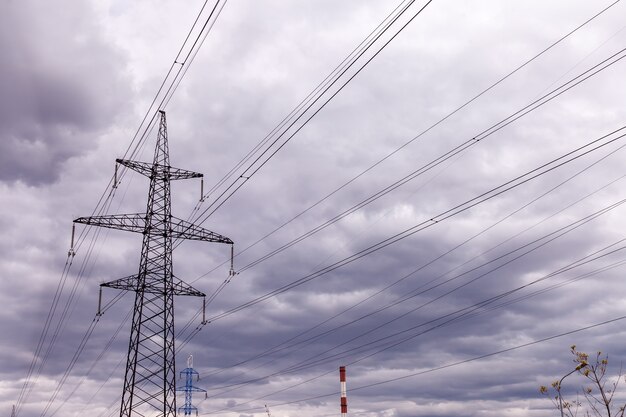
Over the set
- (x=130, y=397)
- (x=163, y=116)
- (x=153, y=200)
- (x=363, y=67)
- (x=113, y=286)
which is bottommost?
(x=130, y=397)

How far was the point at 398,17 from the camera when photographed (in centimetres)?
2677

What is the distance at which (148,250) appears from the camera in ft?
174

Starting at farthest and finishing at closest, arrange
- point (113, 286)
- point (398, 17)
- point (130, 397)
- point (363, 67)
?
point (113, 286)
point (130, 397)
point (363, 67)
point (398, 17)

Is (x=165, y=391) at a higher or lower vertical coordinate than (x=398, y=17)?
lower

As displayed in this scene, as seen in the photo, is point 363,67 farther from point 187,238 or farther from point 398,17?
point 187,238

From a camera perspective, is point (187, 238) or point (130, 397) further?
point (187, 238)

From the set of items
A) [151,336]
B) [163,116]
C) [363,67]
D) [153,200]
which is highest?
[163,116]

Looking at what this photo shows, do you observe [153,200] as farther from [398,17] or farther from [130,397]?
[398,17]

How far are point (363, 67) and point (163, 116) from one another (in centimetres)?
3533

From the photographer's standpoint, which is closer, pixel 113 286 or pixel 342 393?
pixel 113 286

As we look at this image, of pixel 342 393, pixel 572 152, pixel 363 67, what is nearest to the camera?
pixel 363 67

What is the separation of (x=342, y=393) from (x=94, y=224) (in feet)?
135

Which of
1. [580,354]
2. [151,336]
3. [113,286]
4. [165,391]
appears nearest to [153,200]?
[113,286]

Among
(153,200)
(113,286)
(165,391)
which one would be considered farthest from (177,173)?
(165,391)
